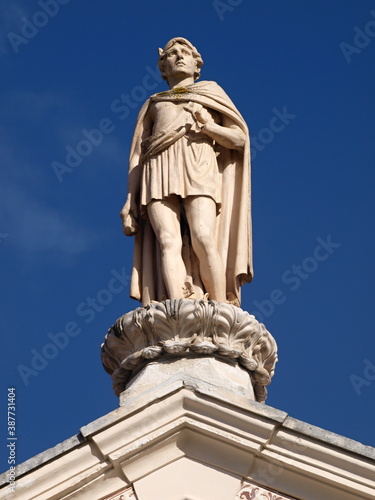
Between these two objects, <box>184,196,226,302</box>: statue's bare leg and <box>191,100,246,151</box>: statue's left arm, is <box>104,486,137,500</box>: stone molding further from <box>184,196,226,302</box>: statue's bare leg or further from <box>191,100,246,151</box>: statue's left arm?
<box>191,100,246,151</box>: statue's left arm

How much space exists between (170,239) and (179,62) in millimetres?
2387

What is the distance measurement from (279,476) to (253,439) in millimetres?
402

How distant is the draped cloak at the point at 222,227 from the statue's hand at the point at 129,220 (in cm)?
8

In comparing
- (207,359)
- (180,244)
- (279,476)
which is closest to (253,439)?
(279,476)

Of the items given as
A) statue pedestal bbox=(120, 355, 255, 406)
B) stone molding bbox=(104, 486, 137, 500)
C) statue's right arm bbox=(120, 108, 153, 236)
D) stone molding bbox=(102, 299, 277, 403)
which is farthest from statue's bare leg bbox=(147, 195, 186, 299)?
stone molding bbox=(104, 486, 137, 500)

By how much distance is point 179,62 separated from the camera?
63.1ft

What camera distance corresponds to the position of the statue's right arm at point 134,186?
18.3 m

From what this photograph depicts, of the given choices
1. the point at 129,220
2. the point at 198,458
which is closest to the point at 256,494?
the point at 198,458

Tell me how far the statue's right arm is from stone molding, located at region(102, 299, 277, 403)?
1.33 meters

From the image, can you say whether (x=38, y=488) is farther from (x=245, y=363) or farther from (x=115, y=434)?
(x=245, y=363)

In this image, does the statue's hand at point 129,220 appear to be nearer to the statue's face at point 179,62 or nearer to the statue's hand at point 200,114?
the statue's hand at point 200,114

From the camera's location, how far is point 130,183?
18609mm

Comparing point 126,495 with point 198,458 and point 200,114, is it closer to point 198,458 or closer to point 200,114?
point 198,458

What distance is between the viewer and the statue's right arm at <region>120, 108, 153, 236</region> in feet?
60.0
